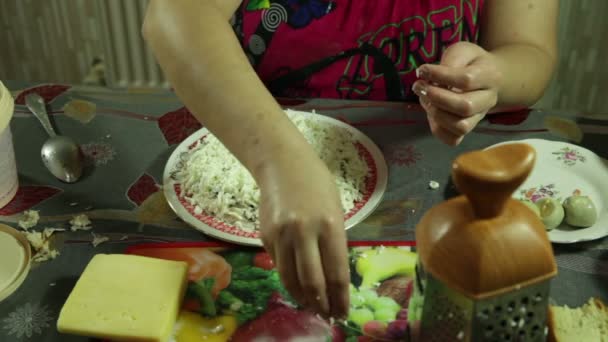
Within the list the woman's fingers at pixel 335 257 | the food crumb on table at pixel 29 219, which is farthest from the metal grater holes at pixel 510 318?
the food crumb on table at pixel 29 219

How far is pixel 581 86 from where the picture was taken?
6.19 ft

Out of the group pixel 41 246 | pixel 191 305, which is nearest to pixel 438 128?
pixel 191 305

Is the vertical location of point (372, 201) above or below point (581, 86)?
above

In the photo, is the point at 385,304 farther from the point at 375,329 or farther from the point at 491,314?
the point at 491,314

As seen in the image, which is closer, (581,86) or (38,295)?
(38,295)

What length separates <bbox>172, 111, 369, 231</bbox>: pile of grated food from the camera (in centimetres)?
85

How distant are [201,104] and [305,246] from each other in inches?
11.0

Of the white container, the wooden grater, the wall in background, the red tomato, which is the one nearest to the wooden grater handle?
the wooden grater

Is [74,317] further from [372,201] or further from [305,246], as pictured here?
[372,201]

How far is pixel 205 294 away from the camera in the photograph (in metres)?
0.75

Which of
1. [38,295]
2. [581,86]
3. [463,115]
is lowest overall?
[581,86]

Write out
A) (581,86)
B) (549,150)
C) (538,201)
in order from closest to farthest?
(538,201), (549,150), (581,86)

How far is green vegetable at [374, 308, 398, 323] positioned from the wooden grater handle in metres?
0.26

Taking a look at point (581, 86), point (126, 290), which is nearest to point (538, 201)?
point (126, 290)
